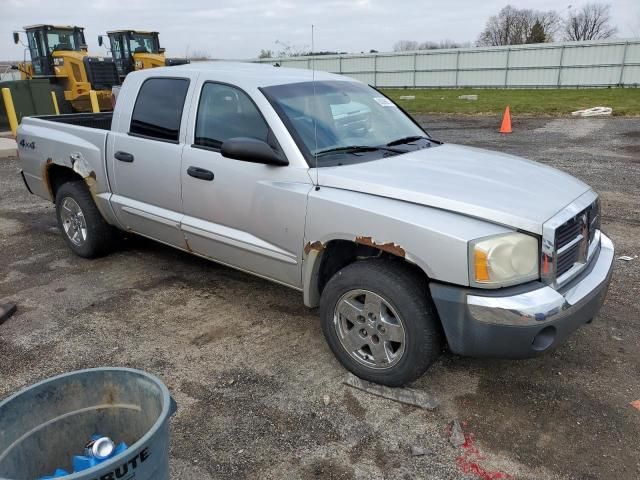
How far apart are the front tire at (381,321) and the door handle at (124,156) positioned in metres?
2.27

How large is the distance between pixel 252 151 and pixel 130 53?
17362mm

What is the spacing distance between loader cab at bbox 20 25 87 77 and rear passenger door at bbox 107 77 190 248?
13946mm

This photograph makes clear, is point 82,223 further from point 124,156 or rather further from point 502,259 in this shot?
point 502,259

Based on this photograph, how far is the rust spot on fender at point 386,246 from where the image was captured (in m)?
2.94

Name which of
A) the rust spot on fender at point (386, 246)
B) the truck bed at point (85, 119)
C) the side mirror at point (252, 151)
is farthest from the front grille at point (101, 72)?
the rust spot on fender at point (386, 246)

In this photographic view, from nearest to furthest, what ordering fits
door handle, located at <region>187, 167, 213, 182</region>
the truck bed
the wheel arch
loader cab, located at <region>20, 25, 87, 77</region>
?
the wheel arch < door handle, located at <region>187, 167, 213, 182</region> < the truck bed < loader cab, located at <region>20, 25, 87, 77</region>

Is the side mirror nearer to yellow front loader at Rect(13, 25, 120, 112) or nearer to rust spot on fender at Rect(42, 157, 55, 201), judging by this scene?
rust spot on fender at Rect(42, 157, 55, 201)

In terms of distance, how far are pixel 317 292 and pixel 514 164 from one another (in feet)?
5.27

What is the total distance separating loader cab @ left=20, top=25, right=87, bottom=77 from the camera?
16625 millimetres

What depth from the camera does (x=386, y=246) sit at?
2.99 meters

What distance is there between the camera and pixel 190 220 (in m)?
4.21

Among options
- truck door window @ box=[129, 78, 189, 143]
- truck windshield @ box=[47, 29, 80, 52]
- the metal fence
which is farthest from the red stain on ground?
the metal fence

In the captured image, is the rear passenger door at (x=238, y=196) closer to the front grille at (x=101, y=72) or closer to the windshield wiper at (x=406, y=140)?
the windshield wiper at (x=406, y=140)

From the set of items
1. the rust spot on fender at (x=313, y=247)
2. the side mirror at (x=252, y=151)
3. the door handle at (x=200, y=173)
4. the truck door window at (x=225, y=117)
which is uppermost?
the truck door window at (x=225, y=117)
